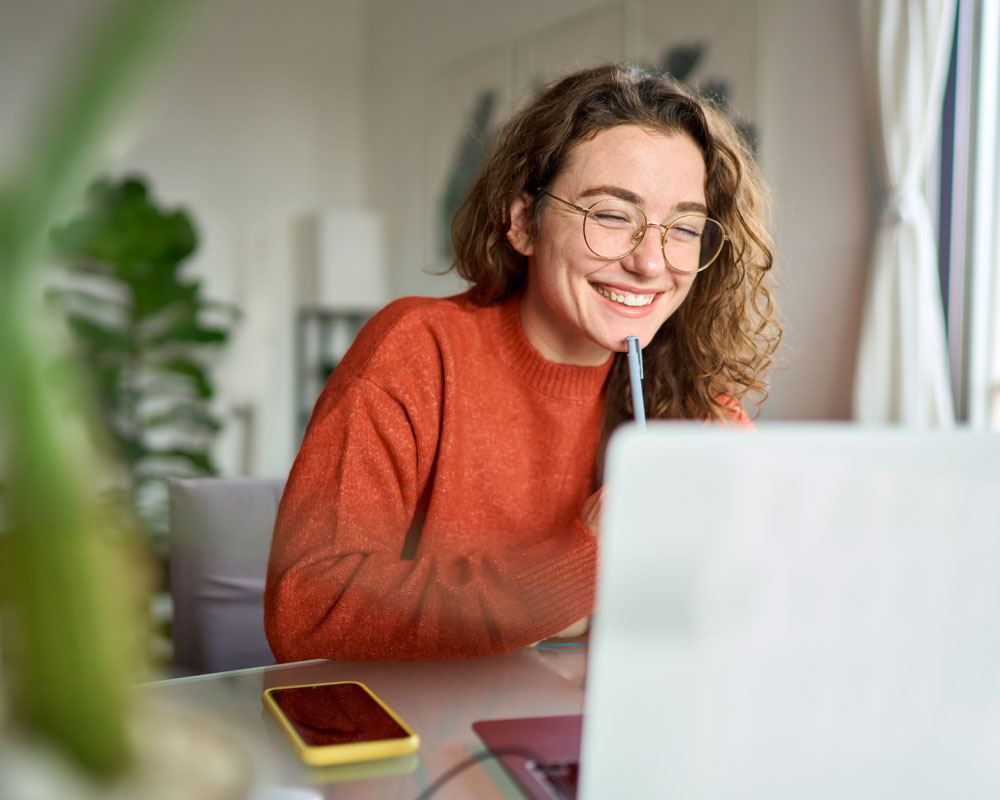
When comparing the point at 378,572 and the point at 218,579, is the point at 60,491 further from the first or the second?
the point at 218,579

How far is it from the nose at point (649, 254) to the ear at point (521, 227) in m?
0.17

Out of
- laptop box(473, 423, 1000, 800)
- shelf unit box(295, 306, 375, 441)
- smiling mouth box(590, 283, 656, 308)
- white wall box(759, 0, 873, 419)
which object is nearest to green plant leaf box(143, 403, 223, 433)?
shelf unit box(295, 306, 375, 441)

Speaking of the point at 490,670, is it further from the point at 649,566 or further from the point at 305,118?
the point at 305,118

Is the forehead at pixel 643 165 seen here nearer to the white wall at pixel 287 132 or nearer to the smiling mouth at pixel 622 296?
the smiling mouth at pixel 622 296

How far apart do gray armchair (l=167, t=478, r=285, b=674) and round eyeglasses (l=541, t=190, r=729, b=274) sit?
0.67 m

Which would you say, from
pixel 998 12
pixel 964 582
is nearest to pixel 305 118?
pixel 998 12

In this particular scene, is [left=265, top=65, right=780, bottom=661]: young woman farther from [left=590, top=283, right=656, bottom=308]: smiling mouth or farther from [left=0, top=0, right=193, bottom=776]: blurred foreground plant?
[left=0, top=0, right=193, bottom=776]: blurred foreground plant

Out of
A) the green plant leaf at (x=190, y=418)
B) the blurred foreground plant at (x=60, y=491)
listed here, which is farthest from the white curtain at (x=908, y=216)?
the green plant leaf at (x=190, y=418)

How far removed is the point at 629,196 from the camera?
1.21m

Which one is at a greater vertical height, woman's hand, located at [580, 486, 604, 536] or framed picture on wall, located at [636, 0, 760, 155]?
framed picture on wall, located at [636, 0, 760, 155]

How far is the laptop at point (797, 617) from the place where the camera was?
0.37 metres

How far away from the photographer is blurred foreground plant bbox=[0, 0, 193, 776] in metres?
0.16

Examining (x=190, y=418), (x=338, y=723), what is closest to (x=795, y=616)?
(x=338, y=723)

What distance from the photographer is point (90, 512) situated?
0.63 feet
